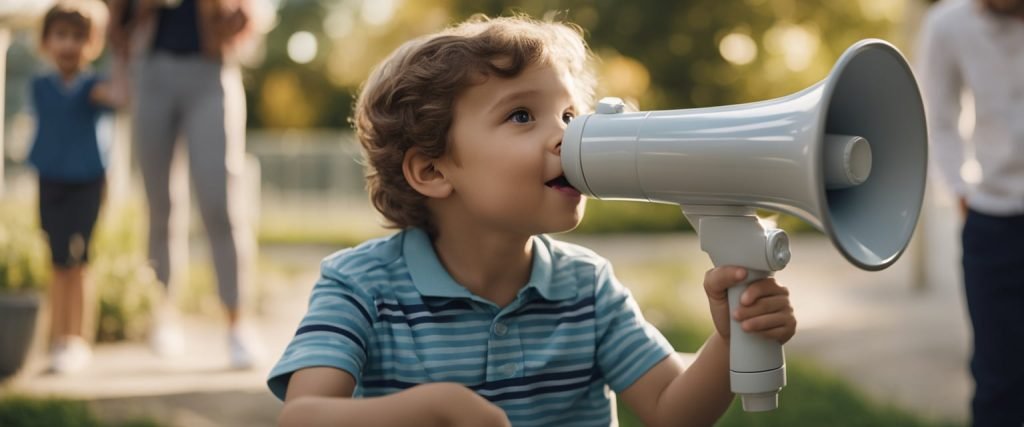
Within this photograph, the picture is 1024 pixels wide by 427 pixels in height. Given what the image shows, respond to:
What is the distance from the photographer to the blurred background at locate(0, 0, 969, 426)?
3.96m

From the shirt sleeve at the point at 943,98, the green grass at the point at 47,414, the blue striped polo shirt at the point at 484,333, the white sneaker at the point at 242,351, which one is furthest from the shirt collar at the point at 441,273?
the white sneaker at the point at 242,351

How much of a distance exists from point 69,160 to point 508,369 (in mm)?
3055

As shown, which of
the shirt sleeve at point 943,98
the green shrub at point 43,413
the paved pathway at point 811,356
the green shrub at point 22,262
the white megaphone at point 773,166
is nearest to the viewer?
the white megaphone at point 773,166

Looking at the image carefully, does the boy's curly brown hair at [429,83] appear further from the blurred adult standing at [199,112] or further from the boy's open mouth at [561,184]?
the blurred adult standing at [199,112]

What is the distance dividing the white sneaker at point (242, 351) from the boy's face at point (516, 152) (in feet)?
8.61

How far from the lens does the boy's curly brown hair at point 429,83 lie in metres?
1.83

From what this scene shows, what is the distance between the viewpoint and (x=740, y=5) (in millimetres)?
12922

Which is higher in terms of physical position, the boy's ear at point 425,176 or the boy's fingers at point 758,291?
the boy's ear at point 425,176

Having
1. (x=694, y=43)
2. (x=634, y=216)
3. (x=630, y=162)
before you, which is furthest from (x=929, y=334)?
(x=694, y=43)

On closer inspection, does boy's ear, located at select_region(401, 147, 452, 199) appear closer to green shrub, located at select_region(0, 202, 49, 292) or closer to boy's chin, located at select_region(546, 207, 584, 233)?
boy's chin, located at select_region(546, 207, 584, 233)

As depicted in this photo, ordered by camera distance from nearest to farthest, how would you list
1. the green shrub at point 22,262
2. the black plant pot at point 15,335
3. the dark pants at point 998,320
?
the dark pants at point 998,320 < the black plant pot at point 15,335 < the green shrub at point 22,262

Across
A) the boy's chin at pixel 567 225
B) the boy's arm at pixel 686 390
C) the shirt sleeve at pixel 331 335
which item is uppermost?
the boy's chin at pixel 567 225

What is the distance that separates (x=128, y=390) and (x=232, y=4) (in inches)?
58.2

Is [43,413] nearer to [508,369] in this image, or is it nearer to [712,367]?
[508,369]
